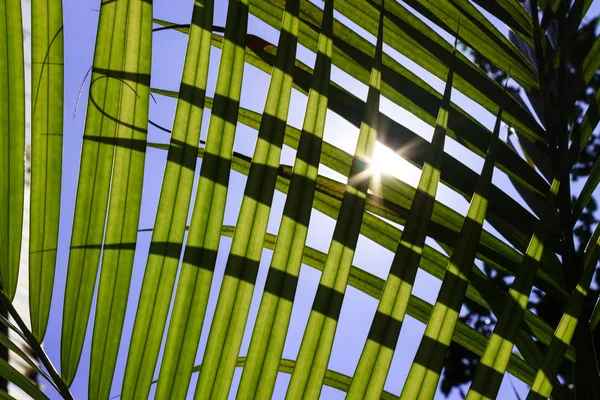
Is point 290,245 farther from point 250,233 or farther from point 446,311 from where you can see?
point 446,311

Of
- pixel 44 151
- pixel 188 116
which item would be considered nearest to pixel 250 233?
pixel 188 116

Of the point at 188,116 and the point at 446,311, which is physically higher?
the point at 188,116

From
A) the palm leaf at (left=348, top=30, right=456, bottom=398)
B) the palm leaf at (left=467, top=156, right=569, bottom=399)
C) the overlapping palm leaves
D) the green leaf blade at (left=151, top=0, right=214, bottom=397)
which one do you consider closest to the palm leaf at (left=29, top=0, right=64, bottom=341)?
the overlapping palm leaves

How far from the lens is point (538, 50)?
1057 millimetres

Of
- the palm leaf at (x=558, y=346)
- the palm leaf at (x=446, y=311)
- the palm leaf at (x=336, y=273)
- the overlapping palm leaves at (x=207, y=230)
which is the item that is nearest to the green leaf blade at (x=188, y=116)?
the overlapping palm leaves at (x=207, y=230)

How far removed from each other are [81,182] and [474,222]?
0.54m

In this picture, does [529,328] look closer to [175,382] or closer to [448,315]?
[448,315]

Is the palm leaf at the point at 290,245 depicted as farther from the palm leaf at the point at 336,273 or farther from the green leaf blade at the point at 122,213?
the green leaf blade at the point at 122,213

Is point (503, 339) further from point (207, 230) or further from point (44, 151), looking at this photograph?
point (44, 151)

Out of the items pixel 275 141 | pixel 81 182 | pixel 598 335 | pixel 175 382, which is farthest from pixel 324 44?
pixel 598 335

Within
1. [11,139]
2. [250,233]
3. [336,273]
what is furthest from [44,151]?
[336,273]

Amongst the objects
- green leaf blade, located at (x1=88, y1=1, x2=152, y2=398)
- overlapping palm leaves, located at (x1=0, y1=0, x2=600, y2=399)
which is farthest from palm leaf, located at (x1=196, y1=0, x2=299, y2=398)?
green leaf blade, located at (x1=88, y1=1, x2=152, y2=398)

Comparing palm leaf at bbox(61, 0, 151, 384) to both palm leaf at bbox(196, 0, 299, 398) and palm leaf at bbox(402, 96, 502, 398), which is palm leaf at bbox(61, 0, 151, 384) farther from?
palm leaf at bbox(402, 96, 502, 398)

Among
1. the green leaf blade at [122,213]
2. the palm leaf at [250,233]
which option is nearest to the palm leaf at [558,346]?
the palm leaf at [250,233]
